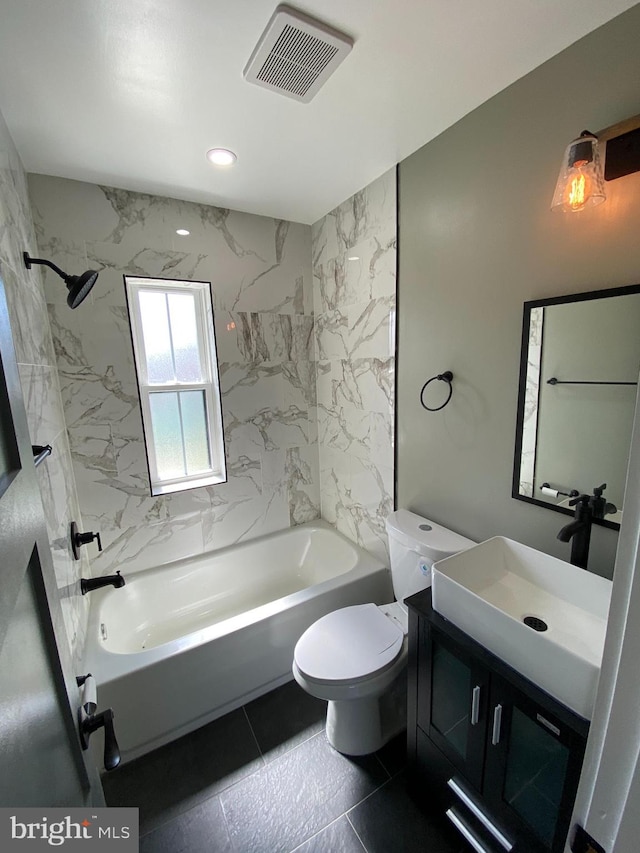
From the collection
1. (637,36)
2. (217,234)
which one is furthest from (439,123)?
(217,234)

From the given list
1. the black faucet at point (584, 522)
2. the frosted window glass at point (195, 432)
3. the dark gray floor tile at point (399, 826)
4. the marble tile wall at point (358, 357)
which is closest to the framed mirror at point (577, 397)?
the black faucet at point (584, 522)

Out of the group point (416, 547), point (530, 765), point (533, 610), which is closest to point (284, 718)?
point (416, 547)

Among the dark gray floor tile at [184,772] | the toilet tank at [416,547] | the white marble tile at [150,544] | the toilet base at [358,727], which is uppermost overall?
the toilet tank at [416,547]

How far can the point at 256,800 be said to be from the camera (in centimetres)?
140

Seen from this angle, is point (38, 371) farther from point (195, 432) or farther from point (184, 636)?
point (184, 636)

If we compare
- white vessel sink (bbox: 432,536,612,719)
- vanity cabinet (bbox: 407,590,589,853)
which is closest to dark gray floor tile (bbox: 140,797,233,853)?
vanity cabinet (bbox: 407,590,589,853)

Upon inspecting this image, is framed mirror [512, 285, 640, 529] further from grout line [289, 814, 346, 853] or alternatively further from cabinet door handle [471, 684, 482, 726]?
grout line [289, 814, 346, 853]

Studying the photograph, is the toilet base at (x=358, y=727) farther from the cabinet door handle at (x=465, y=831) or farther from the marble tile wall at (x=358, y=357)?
the marble tile wall at (x=358, y=357)

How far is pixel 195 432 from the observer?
2.38 m

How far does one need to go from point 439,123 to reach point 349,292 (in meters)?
0.90

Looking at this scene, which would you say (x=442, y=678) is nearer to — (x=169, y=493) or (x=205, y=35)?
(x=169, y=493)

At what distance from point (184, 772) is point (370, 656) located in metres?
0.92

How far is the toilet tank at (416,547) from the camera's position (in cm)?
157

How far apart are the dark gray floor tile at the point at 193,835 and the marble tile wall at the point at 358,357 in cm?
135
